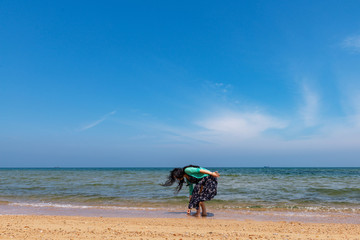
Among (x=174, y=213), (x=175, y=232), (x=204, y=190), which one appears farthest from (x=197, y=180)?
(x=175, y=232)

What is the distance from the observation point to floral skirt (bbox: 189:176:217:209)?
7.56 meters

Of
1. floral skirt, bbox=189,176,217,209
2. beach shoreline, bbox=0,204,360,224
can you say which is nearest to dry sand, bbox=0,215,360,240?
floral skirt, bbox=189,176,217,209

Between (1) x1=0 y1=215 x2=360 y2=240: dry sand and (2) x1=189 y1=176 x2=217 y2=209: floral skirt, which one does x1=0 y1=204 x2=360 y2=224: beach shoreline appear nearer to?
(2) x1=189 y1=176 x2=217 y2=209: floral skirt

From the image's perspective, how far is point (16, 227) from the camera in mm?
5934

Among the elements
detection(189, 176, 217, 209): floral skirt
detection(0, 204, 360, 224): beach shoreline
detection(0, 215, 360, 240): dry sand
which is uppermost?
detection(189, 176, 217, 209): floral skirt

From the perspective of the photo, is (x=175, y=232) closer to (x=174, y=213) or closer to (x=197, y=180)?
Answer: (x=197, y=180)

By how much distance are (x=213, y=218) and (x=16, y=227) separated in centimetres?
482

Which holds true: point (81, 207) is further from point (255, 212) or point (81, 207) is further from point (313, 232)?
point (313, 232)

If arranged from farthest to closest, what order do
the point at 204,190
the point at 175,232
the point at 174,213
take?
the point at 174,213 < the point at 204,190 < the point at 175,232

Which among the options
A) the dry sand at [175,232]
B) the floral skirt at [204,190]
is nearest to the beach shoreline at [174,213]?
the floral skirt at [204,190]

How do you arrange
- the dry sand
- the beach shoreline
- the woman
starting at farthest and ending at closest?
the beach shoreline → the woman → the dry sand

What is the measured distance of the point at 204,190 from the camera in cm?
757

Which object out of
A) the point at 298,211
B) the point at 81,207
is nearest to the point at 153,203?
the point at 81,207

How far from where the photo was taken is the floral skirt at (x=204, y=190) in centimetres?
756
